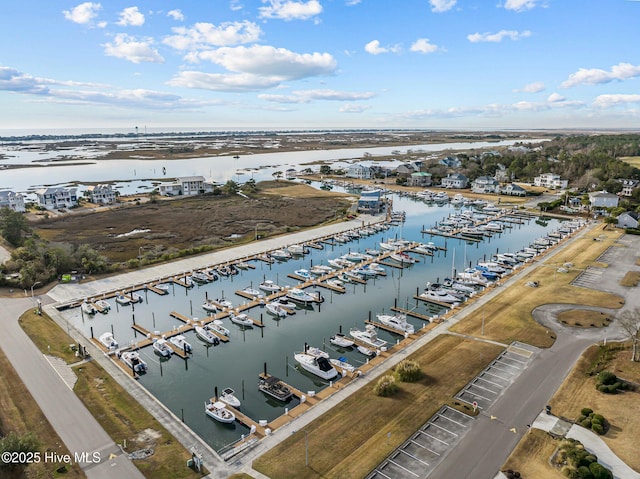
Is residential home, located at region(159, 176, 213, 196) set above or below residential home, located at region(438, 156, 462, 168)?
below

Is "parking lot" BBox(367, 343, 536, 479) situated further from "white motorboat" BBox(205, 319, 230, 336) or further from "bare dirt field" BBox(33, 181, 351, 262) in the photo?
"bare dirt field" BBox(33, 181, 351, 262)

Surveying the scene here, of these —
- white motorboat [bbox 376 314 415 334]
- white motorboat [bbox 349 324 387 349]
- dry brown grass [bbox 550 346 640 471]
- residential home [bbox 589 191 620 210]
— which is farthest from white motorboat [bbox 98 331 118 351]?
residential home [bbox 589 191 620 210]

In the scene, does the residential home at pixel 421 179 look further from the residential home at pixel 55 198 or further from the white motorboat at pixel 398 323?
the residential home at pixel 55 198

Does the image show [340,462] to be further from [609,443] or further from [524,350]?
[524,350]

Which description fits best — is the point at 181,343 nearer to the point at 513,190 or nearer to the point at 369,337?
the point at 369,337

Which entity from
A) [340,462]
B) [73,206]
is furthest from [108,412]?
[73,206]

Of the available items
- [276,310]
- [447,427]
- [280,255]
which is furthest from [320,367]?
[280,255]

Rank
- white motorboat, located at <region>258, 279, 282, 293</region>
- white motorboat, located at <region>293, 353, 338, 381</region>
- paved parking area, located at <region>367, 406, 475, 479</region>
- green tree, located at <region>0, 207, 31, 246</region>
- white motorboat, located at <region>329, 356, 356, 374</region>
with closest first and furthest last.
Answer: paved parking area, located at <region>367, 406, 475, 479</region>, white motorboat, located at <region>293, 353, 338, 381</region>, white motorboat, located at <region>329, 356, 356, 374</region>, white motorboat, located at <region>258, 279, 282, 293</region>, green tree, located at <region>0, 207, 31, 246</region>
